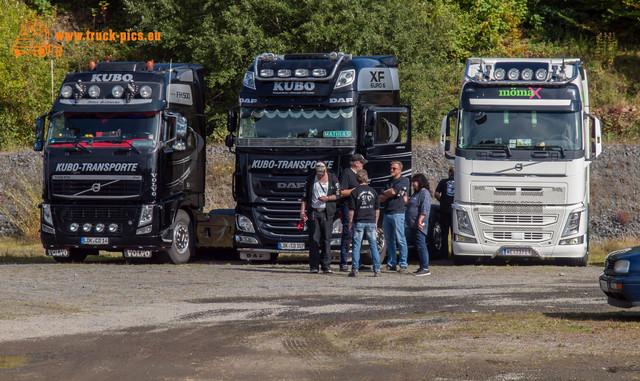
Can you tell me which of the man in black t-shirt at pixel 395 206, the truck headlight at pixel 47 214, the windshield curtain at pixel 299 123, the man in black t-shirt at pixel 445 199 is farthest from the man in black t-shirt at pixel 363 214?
the truck headlight at pixel 47 214

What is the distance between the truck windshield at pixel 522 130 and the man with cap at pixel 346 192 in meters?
2.50

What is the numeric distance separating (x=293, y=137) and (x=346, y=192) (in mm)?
1908

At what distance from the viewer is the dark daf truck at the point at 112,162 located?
57.7ft

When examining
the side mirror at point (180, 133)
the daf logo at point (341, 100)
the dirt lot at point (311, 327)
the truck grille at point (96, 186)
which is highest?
the daf logo at point (341, 100)

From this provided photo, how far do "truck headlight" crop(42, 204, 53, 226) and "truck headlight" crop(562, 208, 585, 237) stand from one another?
33.4ft

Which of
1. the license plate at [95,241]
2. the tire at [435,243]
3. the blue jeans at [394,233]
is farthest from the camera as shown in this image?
the tire at [435,243]

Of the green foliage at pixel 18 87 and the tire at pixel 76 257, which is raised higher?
the green foliage at pixel 18 87

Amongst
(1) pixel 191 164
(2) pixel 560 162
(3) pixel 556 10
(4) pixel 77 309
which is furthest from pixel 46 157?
(3) pixel 556 10

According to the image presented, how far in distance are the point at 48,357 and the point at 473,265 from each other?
37.5 ft

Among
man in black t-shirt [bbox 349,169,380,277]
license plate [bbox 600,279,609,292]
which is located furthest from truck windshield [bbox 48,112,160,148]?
license plate [bbox 600,279,609,292]

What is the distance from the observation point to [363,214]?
15.3 m

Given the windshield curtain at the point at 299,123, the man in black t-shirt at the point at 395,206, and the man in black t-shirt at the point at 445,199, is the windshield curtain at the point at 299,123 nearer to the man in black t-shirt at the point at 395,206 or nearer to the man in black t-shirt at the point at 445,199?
the man in black t-shirt at the point at 395,206

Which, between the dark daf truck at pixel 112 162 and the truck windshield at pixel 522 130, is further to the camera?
the dark daf truck at pixel 112 162

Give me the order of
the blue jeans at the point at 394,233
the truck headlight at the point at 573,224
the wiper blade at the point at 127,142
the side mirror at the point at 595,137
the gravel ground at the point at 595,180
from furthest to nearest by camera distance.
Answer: the gravel ground at the point at 595,180
the wiper blade at the point at 127,142
the truck headlight at the point at 573,224
the side mirror at the point at 595,137
the blue jeans at the point at 394,233
